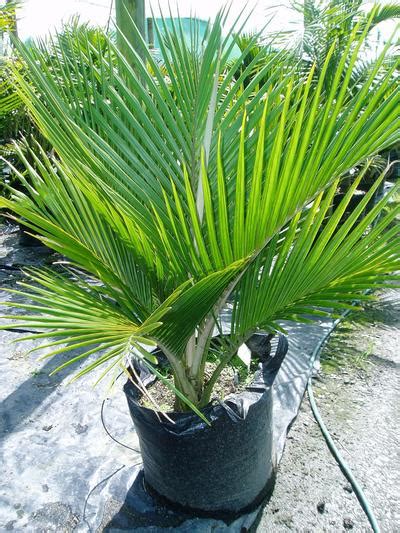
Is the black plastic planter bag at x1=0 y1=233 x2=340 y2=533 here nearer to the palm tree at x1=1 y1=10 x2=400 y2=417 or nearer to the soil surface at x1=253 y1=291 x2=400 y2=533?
the soil surface at x1=253 y1=291 x2=400 y2=533

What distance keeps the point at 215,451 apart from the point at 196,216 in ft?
2.23

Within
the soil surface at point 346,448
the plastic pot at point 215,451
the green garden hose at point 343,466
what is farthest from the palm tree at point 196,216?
the soil surface at point 346,448

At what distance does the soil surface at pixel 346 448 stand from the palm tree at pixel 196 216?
0.45 metres

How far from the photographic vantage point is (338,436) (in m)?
1.62

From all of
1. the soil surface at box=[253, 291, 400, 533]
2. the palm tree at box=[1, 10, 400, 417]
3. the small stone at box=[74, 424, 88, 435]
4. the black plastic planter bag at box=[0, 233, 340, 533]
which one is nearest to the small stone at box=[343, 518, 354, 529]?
the soil surface at box=[253, 291, 400, 533]

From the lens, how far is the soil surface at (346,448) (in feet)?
4.30

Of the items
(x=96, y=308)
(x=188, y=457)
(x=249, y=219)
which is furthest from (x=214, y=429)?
(x=249, y=219)

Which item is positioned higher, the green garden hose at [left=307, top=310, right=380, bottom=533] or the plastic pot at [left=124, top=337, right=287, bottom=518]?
the plastic pot at [left=124, top=337, right=287, bottom=518]

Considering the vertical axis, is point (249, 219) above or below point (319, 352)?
above

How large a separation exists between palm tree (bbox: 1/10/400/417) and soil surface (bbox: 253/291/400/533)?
1.49ft

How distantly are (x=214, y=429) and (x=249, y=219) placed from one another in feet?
1.95

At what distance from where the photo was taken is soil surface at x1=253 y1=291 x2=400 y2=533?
4.30ft

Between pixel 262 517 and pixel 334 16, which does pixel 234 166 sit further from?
pixel 334 16

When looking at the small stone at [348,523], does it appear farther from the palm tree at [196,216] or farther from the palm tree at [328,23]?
the palm tree at [328,23]
